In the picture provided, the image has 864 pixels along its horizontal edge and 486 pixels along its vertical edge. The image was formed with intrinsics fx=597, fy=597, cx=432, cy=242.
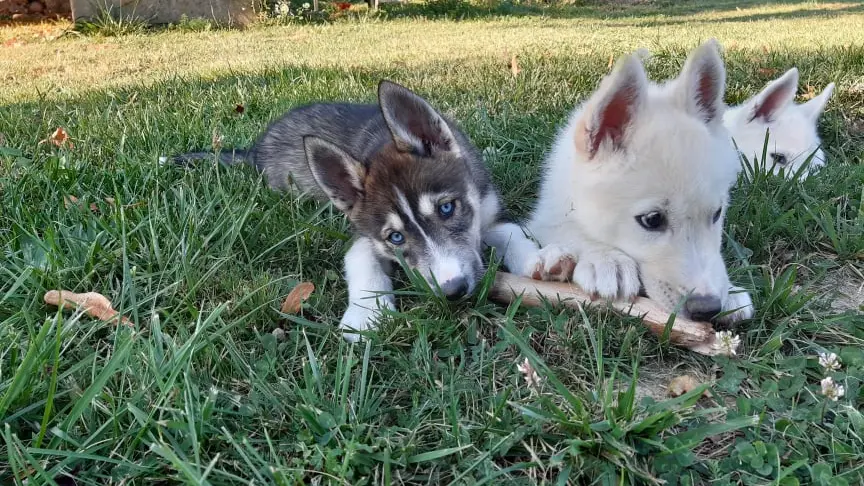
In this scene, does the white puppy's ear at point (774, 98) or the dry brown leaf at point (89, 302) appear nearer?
the dry brown leaf at point (89, 302)

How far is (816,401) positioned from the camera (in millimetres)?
1681

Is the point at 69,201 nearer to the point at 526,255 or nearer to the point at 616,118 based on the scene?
the point at 526,255

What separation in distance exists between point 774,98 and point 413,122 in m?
2.38

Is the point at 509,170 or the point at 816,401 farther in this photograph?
the point at 509,170


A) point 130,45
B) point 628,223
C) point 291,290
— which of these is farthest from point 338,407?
point 130,45

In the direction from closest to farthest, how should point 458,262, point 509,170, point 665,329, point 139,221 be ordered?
point 665,329 < point 458,262 < point 139,221 < point 509,170

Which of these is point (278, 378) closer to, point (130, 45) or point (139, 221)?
point (139, 221)

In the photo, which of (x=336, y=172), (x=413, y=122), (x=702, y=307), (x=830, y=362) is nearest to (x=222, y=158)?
(x=336, y=172)

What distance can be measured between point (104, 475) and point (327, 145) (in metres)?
1.63

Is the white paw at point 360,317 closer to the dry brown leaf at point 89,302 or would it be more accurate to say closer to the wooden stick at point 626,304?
the wooden stick at point 626,304

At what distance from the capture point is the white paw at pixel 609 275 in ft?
6.89

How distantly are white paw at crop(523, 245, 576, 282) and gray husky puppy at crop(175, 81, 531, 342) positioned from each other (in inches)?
9.5

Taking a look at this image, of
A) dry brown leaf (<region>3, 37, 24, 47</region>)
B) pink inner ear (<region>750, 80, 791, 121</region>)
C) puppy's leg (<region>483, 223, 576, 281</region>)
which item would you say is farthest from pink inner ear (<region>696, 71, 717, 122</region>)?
dry brown leaf (<region>3, 37, 24, 47</region>)

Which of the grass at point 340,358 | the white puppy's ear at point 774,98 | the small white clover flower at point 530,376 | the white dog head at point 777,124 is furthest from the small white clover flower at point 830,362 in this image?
the white puppy's ear at point 774,98
